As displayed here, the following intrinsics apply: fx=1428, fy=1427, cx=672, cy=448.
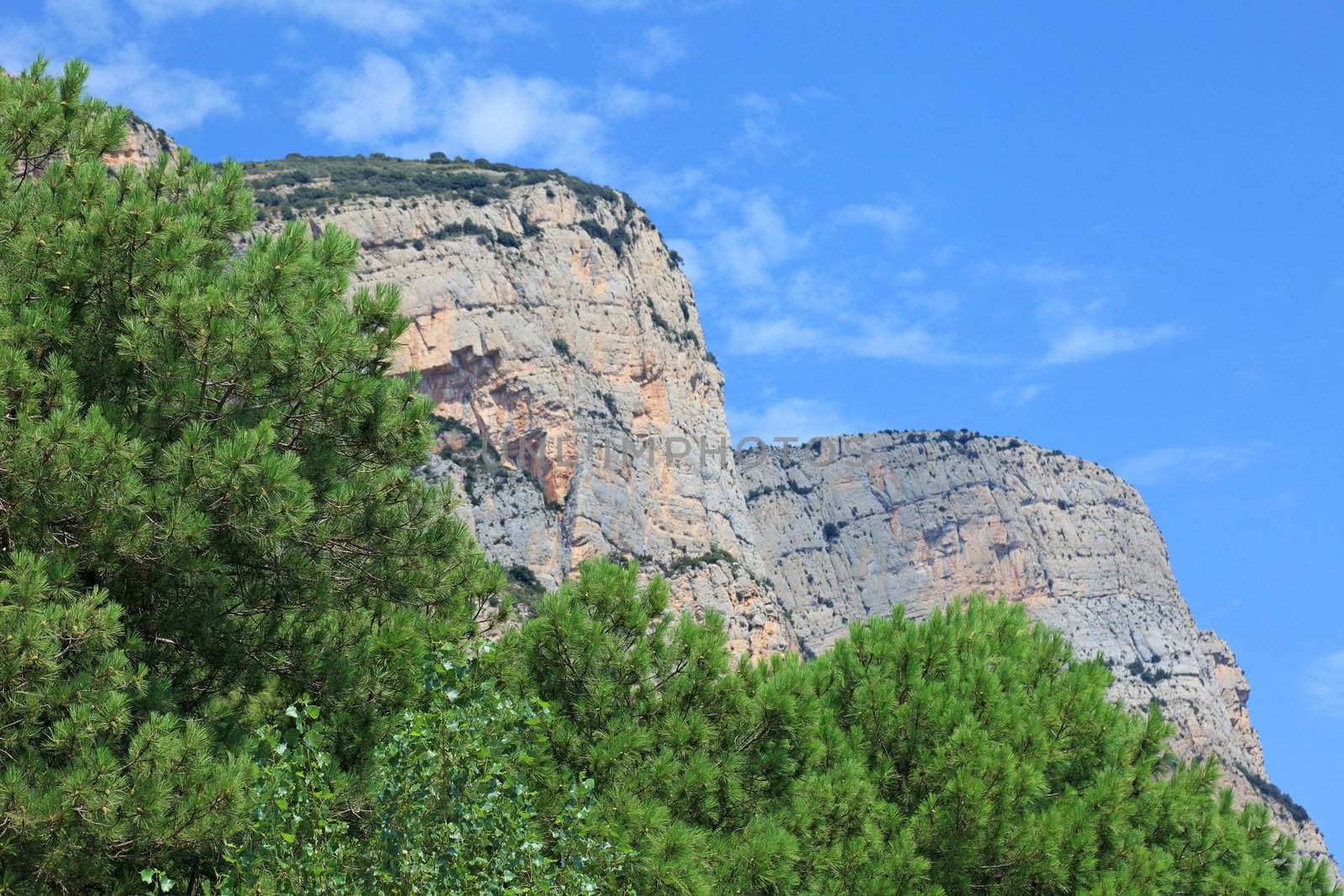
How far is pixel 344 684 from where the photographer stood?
13.5m

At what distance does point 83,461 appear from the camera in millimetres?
11477

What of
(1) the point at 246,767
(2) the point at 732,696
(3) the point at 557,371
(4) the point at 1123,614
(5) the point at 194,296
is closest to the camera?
(1) the point at 246,767

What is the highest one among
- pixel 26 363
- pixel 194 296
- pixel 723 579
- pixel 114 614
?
pixel 723 579

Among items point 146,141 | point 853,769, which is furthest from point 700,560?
point 853,769

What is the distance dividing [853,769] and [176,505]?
25.3 feet

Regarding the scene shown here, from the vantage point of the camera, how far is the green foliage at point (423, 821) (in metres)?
9.76

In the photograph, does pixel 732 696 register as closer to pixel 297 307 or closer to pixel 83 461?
pixel 297 307

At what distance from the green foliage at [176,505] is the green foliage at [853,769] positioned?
5.50ft

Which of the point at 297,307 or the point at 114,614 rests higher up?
the point at 297,307

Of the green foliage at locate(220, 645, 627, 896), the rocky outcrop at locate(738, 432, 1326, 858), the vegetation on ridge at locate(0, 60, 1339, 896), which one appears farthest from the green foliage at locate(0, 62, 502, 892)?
the rocky outcrop at locate(738, 432, 1326, 858)

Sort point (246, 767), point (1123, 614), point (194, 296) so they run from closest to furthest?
point (246, 767)
point (194, 296)
point (1123, 614)

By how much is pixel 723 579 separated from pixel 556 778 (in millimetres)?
63114

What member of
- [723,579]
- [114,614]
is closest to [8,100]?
[114,614]

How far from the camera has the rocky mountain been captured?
251 feet
